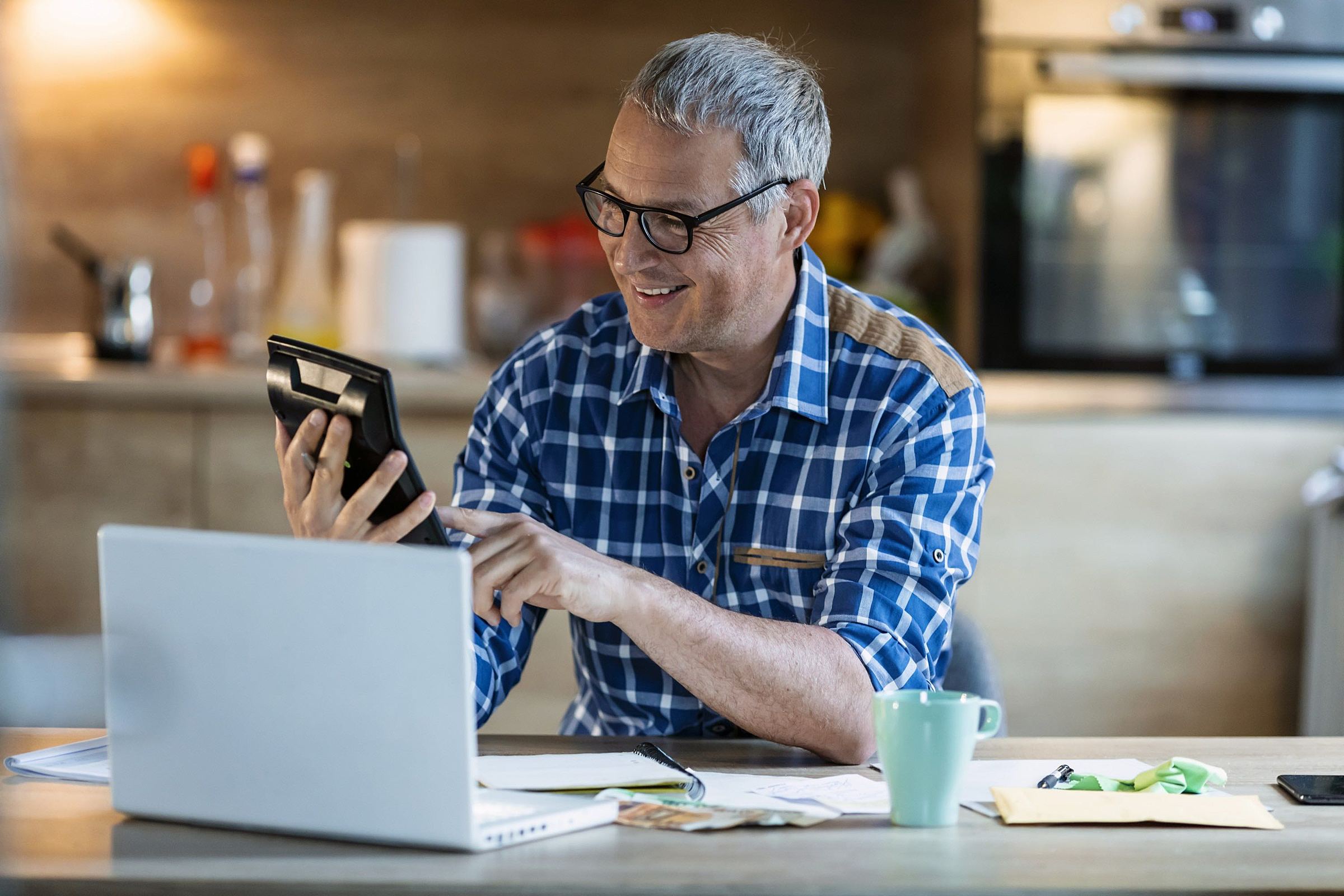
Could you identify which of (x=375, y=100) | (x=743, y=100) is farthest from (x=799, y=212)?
(x=375, y=100)

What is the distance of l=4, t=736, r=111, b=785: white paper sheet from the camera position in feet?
3.34

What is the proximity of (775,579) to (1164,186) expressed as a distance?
4.89 feet

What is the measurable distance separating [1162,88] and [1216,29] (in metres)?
0.13

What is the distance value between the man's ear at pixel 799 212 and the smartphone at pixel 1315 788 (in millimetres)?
703

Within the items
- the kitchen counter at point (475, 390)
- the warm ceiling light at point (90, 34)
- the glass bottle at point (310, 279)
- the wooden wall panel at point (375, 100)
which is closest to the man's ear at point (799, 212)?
the kitchen counter at point (475, 390)

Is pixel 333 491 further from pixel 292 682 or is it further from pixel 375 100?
pixel 375 100

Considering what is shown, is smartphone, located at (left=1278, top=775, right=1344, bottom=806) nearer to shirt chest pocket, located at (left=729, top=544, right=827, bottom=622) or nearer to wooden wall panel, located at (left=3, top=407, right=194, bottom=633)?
shirt chest pocket, located at (left=729, top=544, right=827, bottom=622)

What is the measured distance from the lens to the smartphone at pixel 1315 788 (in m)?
0.99

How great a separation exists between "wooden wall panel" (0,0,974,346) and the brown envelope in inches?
75.7

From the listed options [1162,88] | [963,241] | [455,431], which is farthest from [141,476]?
[1162,88]

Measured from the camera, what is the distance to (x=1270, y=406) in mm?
2492

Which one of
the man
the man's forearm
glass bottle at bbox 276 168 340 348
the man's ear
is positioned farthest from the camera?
glass bottle at bbox 276 168 340 348

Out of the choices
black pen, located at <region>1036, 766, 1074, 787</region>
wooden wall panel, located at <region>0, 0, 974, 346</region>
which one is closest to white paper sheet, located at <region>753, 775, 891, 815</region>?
black pen, located at <region>1036, 766, 1074, 787</region>

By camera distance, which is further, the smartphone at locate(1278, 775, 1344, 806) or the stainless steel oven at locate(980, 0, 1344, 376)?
the stainless steel oven at locate(980, 0, 1344, 376)
